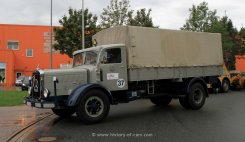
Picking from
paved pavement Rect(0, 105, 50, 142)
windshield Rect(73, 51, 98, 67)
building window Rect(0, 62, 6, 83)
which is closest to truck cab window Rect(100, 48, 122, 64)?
Result: windshield Rect(73, 51, 98, 67)

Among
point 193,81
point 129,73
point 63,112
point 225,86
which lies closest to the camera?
point 129,73

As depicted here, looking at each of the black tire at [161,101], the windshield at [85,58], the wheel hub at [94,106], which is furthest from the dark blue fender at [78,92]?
the black tire at [161,101]

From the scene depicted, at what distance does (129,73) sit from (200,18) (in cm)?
2844

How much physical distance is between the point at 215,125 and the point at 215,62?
497 cm

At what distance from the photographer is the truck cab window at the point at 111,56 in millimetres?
10133

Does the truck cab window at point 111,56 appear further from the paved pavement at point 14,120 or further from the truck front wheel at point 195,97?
the truck front wheel at point 195,97

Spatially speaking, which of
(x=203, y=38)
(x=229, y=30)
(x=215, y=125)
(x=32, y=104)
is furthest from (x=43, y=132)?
(x=229, y=30)

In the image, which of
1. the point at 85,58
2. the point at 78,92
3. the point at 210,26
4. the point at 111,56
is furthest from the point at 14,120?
the point at 210,26

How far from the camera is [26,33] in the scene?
45.7 metres

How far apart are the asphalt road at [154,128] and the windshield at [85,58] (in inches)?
78.5

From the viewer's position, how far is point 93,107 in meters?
9.55

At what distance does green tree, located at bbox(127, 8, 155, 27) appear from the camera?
2886cm

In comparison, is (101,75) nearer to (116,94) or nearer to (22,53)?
(116,94)

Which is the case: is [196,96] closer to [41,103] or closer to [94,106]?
[94,106]
